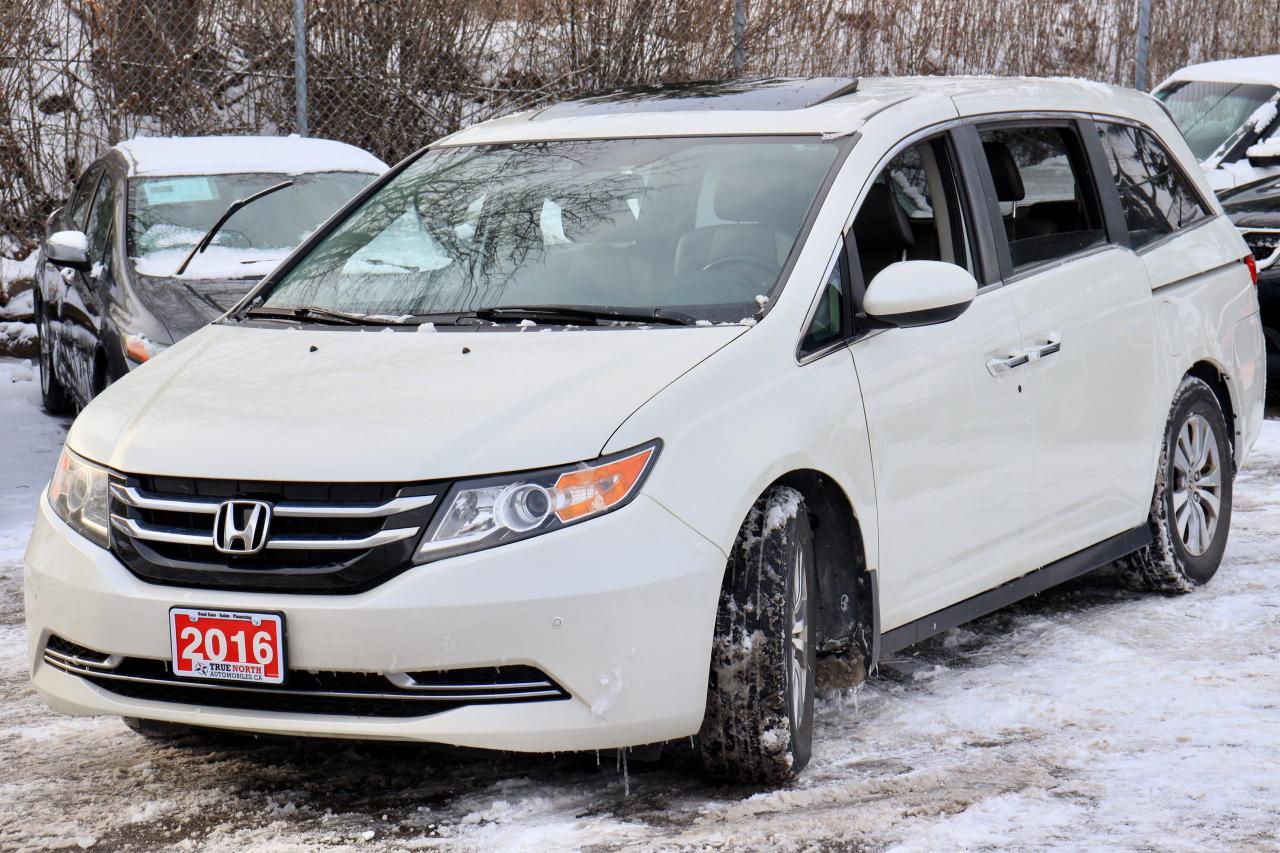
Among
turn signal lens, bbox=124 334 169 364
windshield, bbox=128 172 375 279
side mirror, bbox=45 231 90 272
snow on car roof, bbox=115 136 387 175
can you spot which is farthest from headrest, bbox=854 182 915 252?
snow on car roof, bbox=115 136 387 175

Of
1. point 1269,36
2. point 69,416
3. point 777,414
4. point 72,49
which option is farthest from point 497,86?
point 777,414

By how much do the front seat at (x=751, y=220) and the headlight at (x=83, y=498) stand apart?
1548 mm

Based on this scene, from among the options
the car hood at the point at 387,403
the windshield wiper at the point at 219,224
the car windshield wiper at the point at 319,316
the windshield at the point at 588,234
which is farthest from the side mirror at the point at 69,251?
the car hood at the point at 387,403

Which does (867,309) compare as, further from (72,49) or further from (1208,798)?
(72,49)

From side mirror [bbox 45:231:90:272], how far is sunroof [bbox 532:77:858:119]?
132 inches

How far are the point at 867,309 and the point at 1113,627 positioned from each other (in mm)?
1858

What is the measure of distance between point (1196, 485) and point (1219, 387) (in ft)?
1.36

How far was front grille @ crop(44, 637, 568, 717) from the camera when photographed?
3662 millimetres

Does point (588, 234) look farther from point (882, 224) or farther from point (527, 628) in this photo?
point (527, 628)

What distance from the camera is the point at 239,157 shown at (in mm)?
8945

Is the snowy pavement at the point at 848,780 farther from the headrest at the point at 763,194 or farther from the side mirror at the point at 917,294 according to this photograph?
the headrest at the point at 763,194

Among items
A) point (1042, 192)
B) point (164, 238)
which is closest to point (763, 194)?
point (1042, 192)

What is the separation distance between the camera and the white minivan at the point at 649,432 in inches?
143

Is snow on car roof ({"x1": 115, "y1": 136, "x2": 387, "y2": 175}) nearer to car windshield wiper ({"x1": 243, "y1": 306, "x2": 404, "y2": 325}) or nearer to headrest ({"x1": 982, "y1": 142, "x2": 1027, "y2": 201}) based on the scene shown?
car windshield wiper ({"x1": 243, "y1": 306, "x2": 404, "y2": 325})
